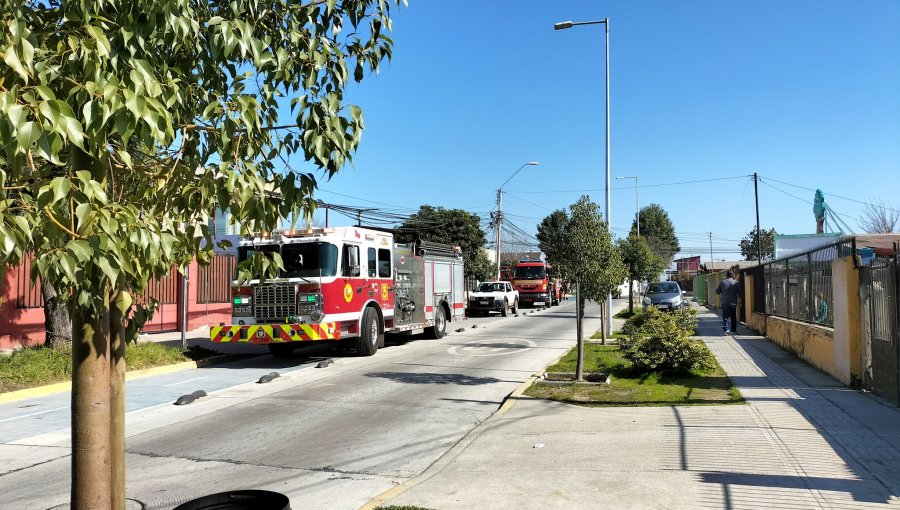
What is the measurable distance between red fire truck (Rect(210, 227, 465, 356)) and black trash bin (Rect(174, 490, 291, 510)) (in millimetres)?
9377

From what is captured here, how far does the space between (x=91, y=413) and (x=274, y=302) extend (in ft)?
36.1

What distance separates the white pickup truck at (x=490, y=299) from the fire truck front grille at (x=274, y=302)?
19.8m

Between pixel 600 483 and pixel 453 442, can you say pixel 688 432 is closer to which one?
pixel 600 483

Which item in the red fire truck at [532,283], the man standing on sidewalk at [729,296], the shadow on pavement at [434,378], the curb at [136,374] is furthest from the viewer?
the red fire truck at [532,283]

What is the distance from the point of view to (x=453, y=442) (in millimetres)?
7578

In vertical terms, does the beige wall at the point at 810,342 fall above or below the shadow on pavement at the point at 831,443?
above

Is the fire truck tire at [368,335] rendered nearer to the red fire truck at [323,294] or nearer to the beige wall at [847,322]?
the red fire truck at [323,294]

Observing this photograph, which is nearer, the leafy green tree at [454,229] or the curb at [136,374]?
the curb at [136,374]

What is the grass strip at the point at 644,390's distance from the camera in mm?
9148

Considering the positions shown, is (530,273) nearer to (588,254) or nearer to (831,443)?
(588,254)

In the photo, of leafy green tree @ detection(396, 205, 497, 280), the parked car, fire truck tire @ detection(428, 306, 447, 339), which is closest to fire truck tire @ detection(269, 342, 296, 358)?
fire truck tire @ detection(428, 306, 447, 339)

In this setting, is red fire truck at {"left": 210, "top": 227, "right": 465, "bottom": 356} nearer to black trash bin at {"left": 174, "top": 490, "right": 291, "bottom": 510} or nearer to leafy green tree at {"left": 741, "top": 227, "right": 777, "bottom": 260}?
black trash bin at {"left": 174, "top": 490, "right": 291, "bottom": 510}

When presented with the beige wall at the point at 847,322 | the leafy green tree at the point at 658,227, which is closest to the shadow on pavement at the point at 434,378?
the beige wall at the point at 847,322

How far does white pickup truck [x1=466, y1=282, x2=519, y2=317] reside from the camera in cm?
3294
